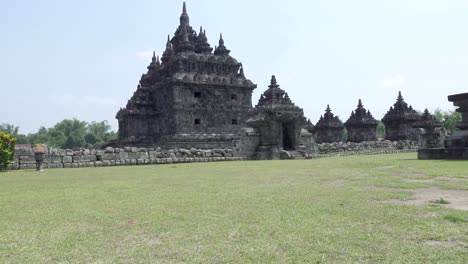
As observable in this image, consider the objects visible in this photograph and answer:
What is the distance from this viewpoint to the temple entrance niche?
25938 millimetres

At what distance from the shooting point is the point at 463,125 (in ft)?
48.6

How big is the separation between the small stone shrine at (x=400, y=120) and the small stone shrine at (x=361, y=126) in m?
1.85

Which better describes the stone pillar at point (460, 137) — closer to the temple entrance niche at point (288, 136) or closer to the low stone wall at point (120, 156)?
the low stone wall at point (120, 156)

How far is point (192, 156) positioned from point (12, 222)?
17.4 meters

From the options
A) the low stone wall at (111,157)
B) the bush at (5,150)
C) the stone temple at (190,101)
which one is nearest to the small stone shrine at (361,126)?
the stone temple at (190,101)

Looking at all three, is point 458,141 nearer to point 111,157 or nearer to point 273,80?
point 273,80

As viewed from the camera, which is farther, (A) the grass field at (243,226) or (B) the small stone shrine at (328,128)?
(B) the small stone shrine at (328,128)

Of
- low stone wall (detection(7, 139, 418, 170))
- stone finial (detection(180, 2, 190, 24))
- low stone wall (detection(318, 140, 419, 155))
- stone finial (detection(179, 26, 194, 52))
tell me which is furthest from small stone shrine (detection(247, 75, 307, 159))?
stone finial (detection(180, 2, 190, 24))

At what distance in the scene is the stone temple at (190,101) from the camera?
38.0 meters

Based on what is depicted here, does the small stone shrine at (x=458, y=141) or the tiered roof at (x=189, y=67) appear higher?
the tiered roof at (x=189, y=67)

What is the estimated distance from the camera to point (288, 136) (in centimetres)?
2638

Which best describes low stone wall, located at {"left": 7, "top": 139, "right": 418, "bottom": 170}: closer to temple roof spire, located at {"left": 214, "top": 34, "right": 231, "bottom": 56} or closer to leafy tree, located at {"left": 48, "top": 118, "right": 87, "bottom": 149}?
temple roof spire, located at {"left": 214, "top": 34, "right": 231, "bottom": 56}

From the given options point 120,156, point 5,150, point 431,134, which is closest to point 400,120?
point 431,134

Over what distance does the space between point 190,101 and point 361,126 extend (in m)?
18.4
